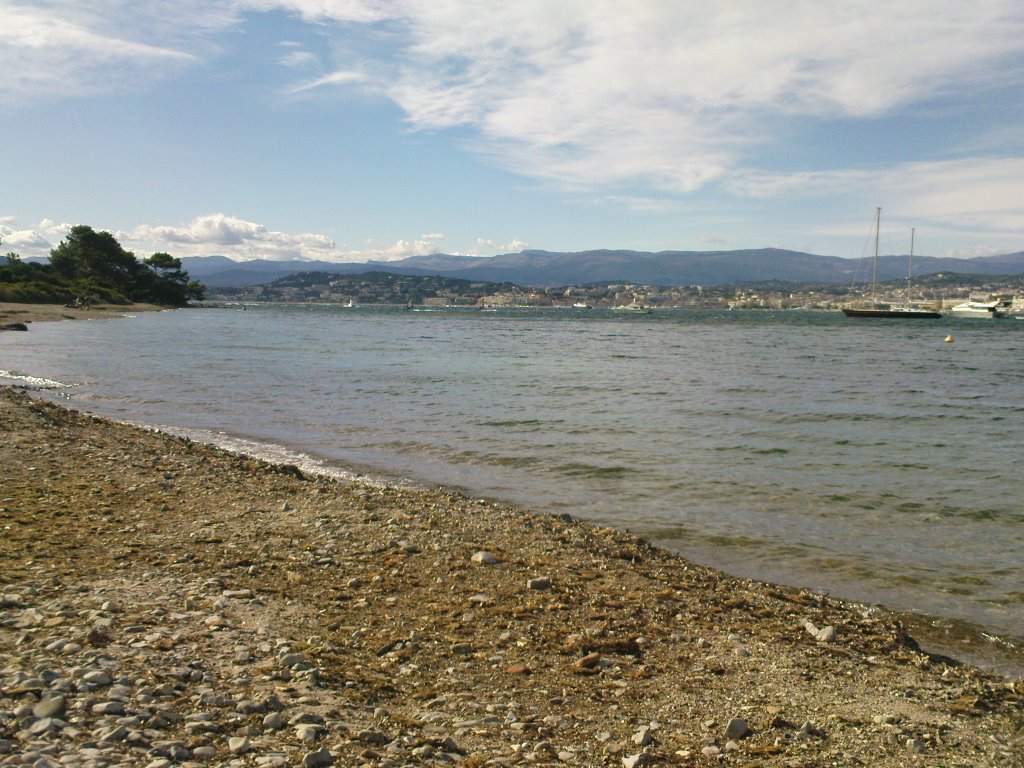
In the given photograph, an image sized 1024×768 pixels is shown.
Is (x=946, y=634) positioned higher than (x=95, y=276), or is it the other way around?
(x=95, y=276)

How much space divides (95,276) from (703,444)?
125282 mm

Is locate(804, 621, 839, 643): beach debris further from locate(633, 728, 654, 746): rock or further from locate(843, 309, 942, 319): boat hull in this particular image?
locate(843, 309, 942, 319): boat hull

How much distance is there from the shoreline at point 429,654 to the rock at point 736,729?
0.5 inches

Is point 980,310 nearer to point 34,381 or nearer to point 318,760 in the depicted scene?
point 34,381

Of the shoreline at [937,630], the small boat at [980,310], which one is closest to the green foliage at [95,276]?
the shoreline at [937,630]

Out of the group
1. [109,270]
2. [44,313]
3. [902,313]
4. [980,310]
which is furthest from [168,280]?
[980,310]

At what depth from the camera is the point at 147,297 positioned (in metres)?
131

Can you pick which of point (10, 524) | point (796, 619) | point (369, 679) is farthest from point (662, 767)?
point (10, 524)

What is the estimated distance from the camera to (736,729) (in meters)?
A: 4.94

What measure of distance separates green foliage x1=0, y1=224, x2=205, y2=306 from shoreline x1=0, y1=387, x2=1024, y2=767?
8931cm

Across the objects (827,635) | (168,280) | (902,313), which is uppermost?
(168,280)

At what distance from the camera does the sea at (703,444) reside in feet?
31.9

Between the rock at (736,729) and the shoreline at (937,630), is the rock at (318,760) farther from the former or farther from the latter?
the shoreline at (937,630)

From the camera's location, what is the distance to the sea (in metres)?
9.71
